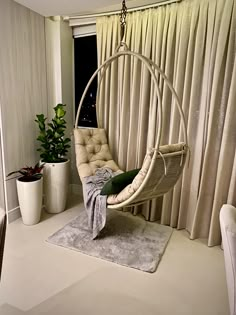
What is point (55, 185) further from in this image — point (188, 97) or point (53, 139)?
point (188, 97)

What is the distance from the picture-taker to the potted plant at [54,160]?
2.93m

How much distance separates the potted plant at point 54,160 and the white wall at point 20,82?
0.18 m

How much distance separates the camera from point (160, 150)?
2.00 meters

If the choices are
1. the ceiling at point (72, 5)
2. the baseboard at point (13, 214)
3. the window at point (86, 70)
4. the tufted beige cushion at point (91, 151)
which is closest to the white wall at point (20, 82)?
the baseboard at point (13, 214)

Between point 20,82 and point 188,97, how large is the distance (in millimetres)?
1901

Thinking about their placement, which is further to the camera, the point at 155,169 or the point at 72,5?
the point at 72,5

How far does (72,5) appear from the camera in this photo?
105 inches

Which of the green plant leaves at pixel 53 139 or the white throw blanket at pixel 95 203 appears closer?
the white throw blanket at pixel 95 203

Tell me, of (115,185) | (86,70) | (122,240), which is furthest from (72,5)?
(122,240)

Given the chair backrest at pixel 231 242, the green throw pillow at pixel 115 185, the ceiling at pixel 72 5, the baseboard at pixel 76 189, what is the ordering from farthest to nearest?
the baseboard at pixel 76 189
the ceiling at pixel 72 5
the green throw pillow at pixel 115 185
the chair backrest at pixel 231 242

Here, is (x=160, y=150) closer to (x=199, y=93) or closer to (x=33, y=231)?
(x=199, y=93)

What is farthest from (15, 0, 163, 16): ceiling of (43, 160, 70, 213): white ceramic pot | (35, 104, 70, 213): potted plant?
(43, 160, 70, 213): white ceramic pot

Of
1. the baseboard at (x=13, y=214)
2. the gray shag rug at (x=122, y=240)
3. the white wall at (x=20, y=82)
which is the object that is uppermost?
the white wall at (x=20, y=82)

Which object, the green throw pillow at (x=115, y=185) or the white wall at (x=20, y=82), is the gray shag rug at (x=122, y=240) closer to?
the green throw pillow at (x=115, y=185)
